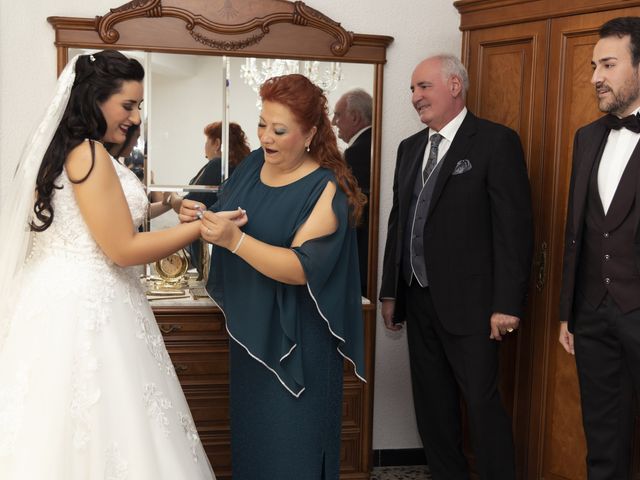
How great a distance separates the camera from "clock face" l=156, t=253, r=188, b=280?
376 cm

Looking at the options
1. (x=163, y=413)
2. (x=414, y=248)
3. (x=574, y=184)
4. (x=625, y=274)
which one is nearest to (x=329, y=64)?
(x=414, y=248)

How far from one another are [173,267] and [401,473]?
4.94ft

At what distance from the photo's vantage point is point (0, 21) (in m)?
3.58

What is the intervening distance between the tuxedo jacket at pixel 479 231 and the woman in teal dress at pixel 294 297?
631 mm

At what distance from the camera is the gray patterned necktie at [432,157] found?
3.38 metres

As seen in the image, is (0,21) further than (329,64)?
→ No

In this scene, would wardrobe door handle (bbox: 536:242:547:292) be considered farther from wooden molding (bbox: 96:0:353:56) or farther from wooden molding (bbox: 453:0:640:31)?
wooden molding (bbox: 96:0:353:56)

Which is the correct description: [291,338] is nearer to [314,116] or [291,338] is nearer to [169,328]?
[314,116]

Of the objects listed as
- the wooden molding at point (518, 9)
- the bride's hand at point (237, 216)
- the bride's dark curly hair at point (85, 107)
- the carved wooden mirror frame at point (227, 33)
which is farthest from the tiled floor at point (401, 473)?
the bride's dark curly hair at point (85, 107)

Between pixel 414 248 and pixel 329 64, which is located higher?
pixel 329 64

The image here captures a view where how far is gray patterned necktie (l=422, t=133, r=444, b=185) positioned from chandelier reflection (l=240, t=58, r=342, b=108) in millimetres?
654

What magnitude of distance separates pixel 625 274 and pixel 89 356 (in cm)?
177

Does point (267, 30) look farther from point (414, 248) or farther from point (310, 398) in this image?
point (310, 398)

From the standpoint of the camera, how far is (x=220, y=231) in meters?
2.53
